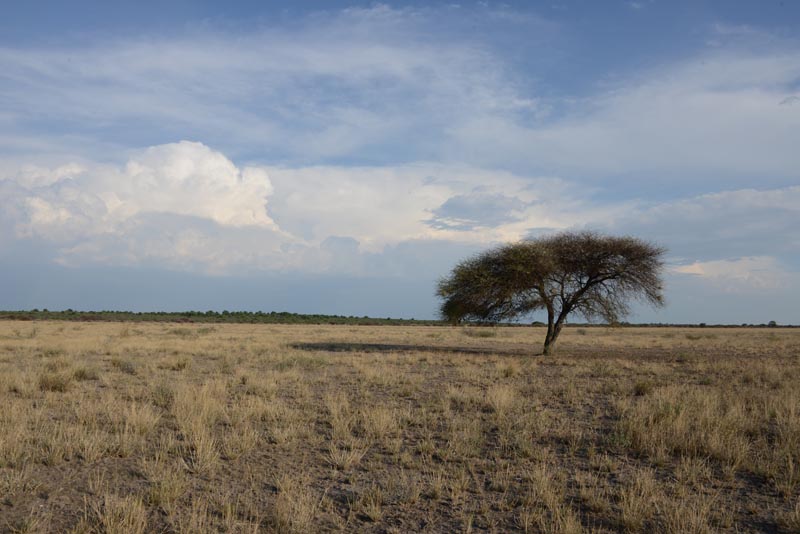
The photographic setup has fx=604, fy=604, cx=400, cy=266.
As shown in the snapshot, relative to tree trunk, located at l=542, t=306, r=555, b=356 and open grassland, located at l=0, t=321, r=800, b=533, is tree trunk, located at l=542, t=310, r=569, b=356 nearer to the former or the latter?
tree trunk, located at l=542, t=306, r=555, b=356

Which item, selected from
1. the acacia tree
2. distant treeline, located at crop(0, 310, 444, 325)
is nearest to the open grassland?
the acacia tree

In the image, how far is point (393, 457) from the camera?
9539 mm

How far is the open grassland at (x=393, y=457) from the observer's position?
7.14m

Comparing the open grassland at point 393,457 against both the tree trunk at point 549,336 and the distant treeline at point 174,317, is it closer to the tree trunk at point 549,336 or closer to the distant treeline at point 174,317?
the tree trunk at point 549,336

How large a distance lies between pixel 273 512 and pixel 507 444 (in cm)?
454

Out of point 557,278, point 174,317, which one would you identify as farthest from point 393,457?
point 174,317

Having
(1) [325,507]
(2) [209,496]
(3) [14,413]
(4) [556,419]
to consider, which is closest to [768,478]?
(4) [556,419]

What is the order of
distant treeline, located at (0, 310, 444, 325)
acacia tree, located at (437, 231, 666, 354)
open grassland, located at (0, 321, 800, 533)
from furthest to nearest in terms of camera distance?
distant treeline, located at (0, 310, 444, 325) → acacia tree, located at (437, 231, 666, 354) → open grassland, located at (0, 321, 800, 533)

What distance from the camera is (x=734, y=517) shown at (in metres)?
7.14

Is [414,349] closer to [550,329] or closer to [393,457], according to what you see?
[550,329]

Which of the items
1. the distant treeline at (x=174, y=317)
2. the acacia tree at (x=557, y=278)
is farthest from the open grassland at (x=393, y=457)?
the distant treeline at (x=174, y=317)

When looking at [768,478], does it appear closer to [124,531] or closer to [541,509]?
[541,509]

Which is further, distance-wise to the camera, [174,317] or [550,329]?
[174,317]

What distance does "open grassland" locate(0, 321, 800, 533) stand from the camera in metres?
7.14
